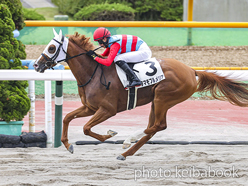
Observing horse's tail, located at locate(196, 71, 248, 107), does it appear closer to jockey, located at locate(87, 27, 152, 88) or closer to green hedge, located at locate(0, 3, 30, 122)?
jockey, located at locate(87, 27, 152, 88)

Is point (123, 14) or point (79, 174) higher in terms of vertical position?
point (123, 14)

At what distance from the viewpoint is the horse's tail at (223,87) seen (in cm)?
432

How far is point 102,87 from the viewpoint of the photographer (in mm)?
3947

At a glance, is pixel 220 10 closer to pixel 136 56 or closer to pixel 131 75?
pixel 136 56

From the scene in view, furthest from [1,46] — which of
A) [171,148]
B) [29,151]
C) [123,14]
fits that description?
[123,14]

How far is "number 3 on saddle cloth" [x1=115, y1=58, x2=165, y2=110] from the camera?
3.96 metres

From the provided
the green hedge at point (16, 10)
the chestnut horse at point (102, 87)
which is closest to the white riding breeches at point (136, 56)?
the chestnut horse at point (102, 87)

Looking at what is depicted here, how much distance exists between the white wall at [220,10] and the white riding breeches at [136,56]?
8.35m

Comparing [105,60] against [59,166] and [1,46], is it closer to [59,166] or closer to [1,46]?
[59,166]

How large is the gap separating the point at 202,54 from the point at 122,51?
18.8 feet

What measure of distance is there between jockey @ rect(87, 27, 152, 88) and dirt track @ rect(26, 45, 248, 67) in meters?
4.98

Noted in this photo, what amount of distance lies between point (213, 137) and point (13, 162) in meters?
2.66

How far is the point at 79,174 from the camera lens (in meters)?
3.63

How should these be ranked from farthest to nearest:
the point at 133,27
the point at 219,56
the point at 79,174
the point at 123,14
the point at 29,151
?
1. the point at 123,14
2. the point at 219,56
3. the point at 133,27
4. the point at 29,151
5. the point at 79,174
